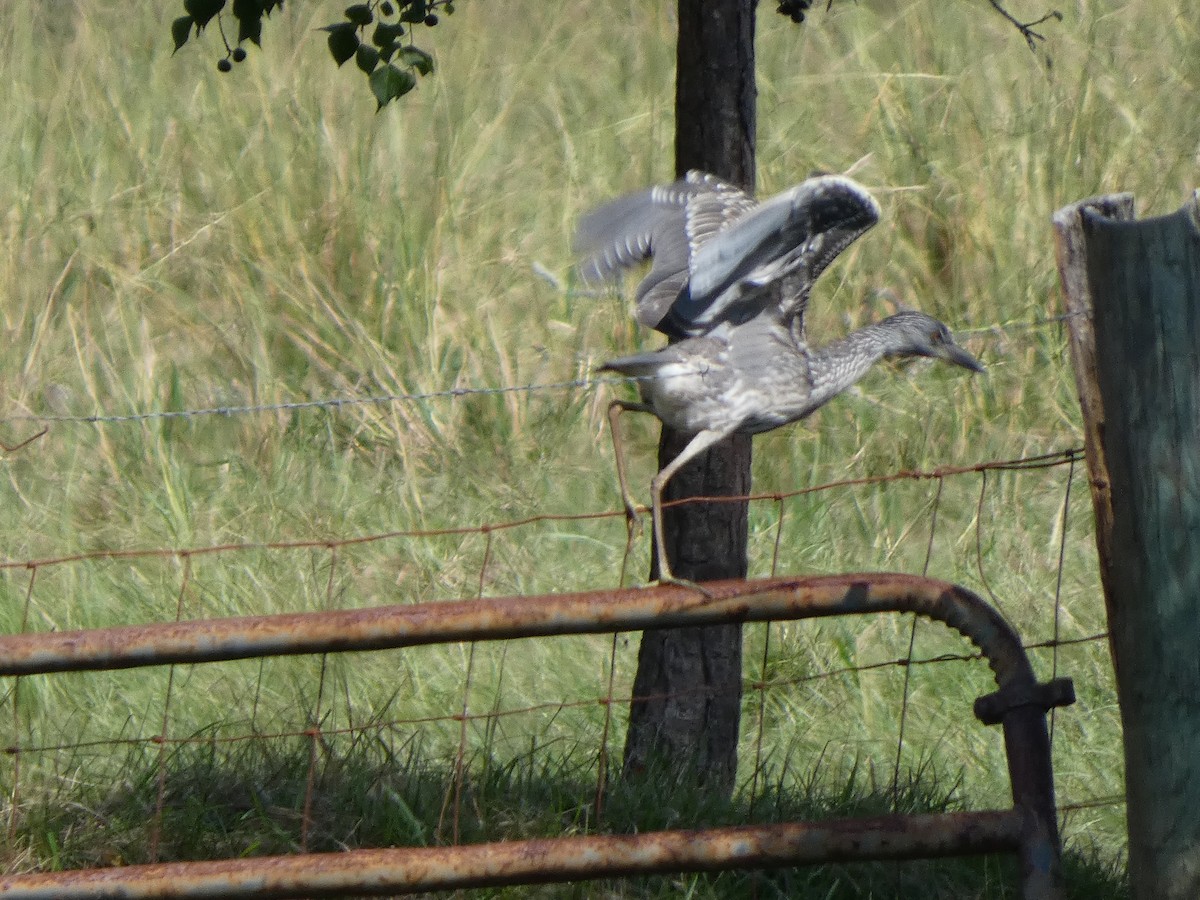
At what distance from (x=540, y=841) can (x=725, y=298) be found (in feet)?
4.98

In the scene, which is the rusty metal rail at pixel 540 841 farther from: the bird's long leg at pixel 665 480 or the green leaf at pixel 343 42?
the green leaf at pixel 343 42

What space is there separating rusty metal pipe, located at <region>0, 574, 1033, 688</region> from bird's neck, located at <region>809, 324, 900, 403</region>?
1.23 meters

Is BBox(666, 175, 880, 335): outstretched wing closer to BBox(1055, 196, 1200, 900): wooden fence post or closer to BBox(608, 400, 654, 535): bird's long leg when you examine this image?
BBox(608, 400, 654, 535): bird's long leg

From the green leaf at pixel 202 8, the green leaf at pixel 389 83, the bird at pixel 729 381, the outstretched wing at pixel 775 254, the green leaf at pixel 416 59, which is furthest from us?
the bird at pixel 729 381

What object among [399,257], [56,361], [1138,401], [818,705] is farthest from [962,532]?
[56,361]

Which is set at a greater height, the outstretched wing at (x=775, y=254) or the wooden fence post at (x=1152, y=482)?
the outstretched wing at (x=775, y=254)

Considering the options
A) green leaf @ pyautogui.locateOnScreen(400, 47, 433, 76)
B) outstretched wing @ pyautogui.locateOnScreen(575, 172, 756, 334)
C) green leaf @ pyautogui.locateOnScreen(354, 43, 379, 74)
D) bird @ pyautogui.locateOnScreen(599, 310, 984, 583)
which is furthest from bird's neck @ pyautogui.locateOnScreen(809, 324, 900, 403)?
green leaf @ pyautogui.locateOnScreen(354, 43, 379, 74)

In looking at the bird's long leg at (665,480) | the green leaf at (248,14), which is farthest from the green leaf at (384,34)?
the bird's long leg at (665,480)

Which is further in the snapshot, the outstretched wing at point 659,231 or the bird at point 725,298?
the outstretched wing at point 659,231

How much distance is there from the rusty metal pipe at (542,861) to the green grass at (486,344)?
3.92 feet

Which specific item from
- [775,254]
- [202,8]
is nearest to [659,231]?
[775,254]

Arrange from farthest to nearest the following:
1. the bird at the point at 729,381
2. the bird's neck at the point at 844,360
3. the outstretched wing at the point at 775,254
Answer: the bird's neck at the point at 844,360
the bird at the point at 729,381
the outstretched wing at the point at 775,254

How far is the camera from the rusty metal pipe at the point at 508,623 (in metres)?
2.54

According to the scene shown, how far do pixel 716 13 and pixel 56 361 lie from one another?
146 inches
